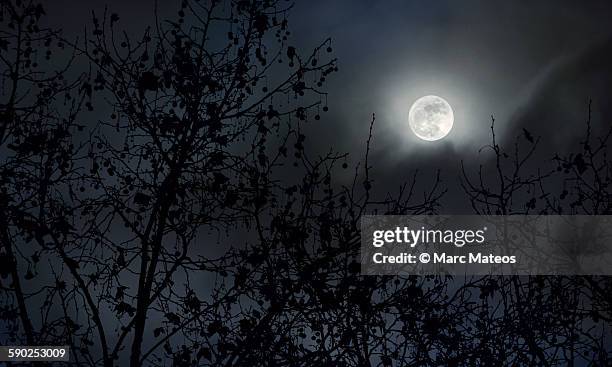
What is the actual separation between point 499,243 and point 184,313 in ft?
13.6

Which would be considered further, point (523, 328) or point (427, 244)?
point (427, 244)

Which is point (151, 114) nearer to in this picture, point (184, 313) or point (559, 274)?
point (184, 313)

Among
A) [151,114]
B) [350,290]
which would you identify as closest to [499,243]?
[350,290]

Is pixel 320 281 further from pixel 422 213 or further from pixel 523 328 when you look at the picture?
pixel 523 328

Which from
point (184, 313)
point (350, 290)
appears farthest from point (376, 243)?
point (184, 313)

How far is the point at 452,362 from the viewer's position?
6332 mm

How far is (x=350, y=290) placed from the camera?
6.65 meters

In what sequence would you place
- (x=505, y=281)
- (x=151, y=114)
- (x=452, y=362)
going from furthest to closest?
(x=505, y=281) → (x=151, y=114) → (x=452, y=362)

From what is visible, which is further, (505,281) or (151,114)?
(505,281)

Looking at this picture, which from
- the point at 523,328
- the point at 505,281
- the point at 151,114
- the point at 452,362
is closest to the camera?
the point at 452,362

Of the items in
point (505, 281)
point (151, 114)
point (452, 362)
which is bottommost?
point (452, 362)

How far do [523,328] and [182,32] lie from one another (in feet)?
17.1

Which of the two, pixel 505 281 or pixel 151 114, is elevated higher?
pixel 151 114

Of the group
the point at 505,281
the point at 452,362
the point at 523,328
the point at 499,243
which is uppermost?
the point at 499,243
